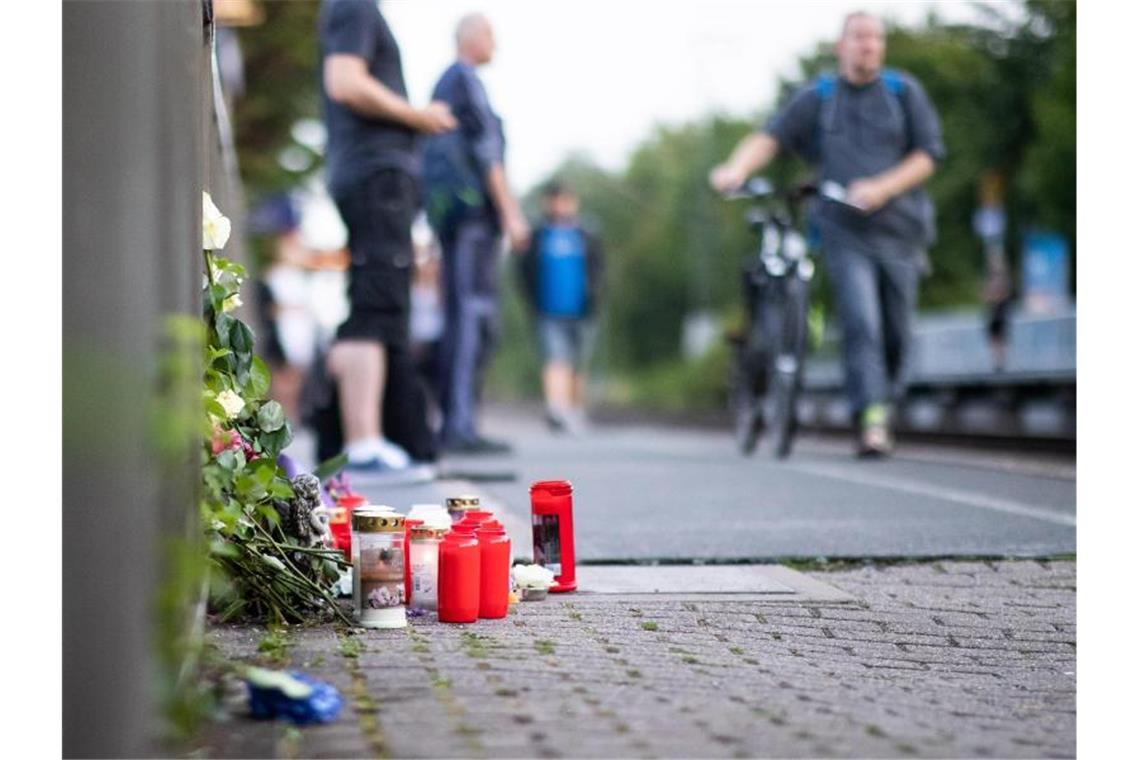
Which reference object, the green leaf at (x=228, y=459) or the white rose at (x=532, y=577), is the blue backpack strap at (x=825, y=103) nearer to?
the white rose at (x=532, y=577)

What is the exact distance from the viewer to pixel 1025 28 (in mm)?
29109

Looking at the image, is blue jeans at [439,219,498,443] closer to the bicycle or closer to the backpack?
the bicycle

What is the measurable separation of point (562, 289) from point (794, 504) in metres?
9.65

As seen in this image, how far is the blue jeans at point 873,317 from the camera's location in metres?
12.3

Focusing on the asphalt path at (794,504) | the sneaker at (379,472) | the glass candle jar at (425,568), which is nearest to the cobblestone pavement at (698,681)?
the glass candle jar at (425,568)

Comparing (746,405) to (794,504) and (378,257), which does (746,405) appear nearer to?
(794,504)

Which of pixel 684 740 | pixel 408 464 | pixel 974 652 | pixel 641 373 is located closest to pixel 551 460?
pixel 408 464

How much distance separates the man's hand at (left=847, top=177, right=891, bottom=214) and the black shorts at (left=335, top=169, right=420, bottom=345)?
14.0 feet

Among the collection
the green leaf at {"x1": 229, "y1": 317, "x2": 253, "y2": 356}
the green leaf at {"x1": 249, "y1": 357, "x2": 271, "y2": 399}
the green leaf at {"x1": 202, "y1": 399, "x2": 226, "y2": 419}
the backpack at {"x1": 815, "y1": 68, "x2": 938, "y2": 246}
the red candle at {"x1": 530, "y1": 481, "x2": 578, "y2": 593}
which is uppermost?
the backpack at {"x1": 815, "y1": 68, "x2": 938, "y2": 246}

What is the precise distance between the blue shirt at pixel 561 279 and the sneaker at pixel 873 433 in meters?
6.04

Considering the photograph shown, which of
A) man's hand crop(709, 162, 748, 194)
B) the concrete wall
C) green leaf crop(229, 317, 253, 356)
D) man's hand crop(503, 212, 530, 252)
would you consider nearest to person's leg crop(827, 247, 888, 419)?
man's hand crop(709, 162, 748, 194)

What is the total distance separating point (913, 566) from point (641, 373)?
62.4 m

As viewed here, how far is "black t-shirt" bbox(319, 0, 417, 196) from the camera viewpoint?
8.73 metres

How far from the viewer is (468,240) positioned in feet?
43.4
